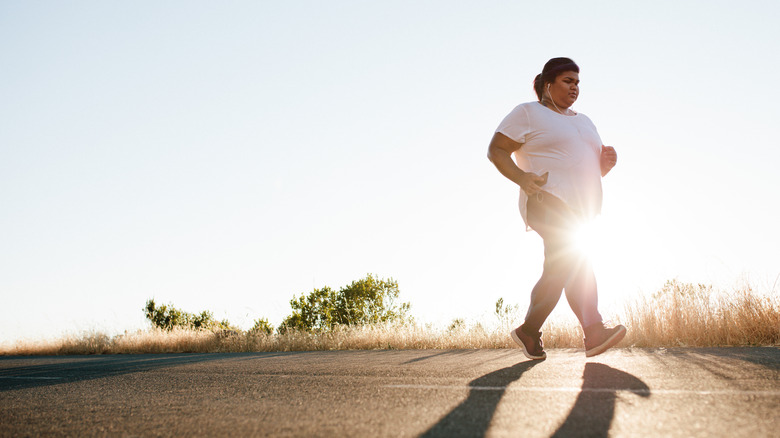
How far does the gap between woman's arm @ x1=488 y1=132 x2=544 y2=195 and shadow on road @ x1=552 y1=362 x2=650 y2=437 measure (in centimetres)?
134

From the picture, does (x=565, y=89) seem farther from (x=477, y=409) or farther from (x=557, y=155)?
(x=477, y=409)

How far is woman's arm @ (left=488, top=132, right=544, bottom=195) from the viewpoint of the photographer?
4.20 m

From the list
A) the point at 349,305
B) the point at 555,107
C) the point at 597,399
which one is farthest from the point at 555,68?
the point at 349,305

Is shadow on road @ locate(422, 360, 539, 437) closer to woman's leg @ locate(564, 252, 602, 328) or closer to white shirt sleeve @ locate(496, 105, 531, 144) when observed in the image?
woman's leg @ locate(564, 252, 602, 328)

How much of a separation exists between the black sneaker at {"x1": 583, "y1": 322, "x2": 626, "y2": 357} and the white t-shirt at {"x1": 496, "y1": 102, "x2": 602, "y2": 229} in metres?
0.83

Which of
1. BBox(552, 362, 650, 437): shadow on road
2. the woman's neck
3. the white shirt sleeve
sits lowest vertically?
BBox(552, 362, 650, 437): shadow on road

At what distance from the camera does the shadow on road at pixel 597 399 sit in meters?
1.96

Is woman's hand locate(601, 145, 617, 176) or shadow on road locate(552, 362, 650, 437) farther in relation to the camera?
woman's hand locate(601, 145, 617, 176)

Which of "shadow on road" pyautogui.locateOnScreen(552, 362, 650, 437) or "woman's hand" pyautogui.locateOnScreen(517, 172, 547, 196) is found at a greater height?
"woman's hand" pyautogui.locateOnScreen(517, 172, 547, 196)

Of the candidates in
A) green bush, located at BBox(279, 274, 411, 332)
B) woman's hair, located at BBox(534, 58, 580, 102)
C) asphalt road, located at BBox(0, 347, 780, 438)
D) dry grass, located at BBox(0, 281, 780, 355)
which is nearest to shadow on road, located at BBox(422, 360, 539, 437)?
asphalt road, located at BBox(0, 347, 780, 438)

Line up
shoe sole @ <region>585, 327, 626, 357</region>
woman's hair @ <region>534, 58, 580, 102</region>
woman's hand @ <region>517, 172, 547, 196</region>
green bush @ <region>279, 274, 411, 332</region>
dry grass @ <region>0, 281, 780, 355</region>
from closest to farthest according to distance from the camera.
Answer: shoe sole @ <region>585, 327, 626, 357</region>
woman's hand @ <region>517, 172, 547, 196</region>
woman's hair @ <region>534, 58, 580, 102</region>
dry grass @ <region>0, 281, 780, 355</region>
green bush @ <region>279, 274, 411, 332</region>

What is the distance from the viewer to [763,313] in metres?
6.20

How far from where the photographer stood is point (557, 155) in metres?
4.31

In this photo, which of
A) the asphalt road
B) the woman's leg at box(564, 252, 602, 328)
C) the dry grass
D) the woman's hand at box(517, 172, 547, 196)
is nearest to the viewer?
the asphalt road
